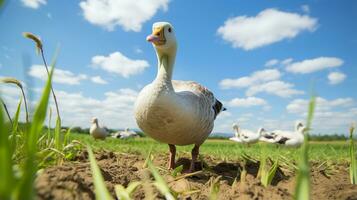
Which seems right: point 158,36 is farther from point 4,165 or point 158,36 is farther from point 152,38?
point 4,165

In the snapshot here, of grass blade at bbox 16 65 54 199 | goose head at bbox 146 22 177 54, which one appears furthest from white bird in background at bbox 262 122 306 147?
grass blade at bbox 16 65 54 199

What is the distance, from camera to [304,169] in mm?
873

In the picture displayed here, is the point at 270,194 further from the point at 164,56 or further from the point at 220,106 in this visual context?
the point at 220,106

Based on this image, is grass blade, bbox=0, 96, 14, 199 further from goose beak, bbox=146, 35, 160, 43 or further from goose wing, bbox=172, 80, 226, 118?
goose wing, bbox=172, 80, 226, 118

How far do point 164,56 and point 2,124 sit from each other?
417 centimetres

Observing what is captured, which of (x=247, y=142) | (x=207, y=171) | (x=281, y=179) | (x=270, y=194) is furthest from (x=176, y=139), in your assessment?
(x=247, y=142)

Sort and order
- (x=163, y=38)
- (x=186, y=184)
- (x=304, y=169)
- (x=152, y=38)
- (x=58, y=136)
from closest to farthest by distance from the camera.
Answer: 1. (x=304, y=169)
2. (x=186, y=184)
3. (x=58, y=136)
4. (x=152, y=38)
5. (x=163, y=38)

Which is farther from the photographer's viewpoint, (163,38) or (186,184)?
(163,38)

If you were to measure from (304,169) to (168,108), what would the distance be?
10.4 ft

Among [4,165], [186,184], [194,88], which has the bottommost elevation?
[186,184]

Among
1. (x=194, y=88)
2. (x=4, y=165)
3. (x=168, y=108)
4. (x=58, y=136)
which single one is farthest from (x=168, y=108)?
(x=4, y=165)

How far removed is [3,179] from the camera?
Result: 0.76 meters

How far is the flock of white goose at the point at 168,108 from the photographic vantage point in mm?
4058

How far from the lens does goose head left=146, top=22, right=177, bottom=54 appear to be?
456 cm
